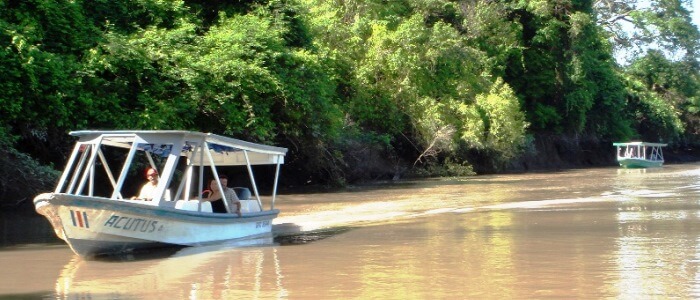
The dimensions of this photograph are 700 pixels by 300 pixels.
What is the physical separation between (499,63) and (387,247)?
112 feet

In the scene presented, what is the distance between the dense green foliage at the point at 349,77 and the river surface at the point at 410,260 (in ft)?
12.2

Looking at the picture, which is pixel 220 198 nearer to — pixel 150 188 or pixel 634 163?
pixel 150 188

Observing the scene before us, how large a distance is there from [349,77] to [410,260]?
954 inches

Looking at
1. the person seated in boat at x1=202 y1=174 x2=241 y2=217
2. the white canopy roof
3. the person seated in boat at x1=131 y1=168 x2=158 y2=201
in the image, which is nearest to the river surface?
the person seated in boat at x1=202 y1=174 x2=241 y2=217

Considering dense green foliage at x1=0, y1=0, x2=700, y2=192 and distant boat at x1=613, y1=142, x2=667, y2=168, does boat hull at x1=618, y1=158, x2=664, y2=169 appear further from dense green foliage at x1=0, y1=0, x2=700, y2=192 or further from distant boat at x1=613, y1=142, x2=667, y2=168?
dense green foliage at x1=0, y1=0, x2=700, y2=192

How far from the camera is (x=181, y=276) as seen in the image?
12.4m

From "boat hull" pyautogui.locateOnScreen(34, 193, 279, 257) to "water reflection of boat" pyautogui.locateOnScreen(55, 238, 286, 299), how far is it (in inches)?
8.8

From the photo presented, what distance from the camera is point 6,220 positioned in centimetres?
2003

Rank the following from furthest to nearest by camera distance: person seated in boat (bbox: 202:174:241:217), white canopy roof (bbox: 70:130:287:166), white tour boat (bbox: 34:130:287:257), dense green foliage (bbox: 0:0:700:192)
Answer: dense green foliage (bbox: 0:0:700:192) → person seated in boat (bbox: 202:174:241:217) → white canopy roof (bbox: 70:130:287:166) → white tour boat (bbox: 34:130:287:257)

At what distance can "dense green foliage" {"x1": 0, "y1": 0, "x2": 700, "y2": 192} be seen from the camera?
72.6 feet

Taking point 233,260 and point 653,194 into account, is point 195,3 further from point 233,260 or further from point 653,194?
point 233,260

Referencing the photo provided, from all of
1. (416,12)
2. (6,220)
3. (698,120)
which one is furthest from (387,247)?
(698,120)

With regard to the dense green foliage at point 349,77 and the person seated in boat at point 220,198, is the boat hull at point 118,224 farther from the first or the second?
the dense green foliage at point 349,77

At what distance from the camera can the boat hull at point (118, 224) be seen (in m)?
13.0
